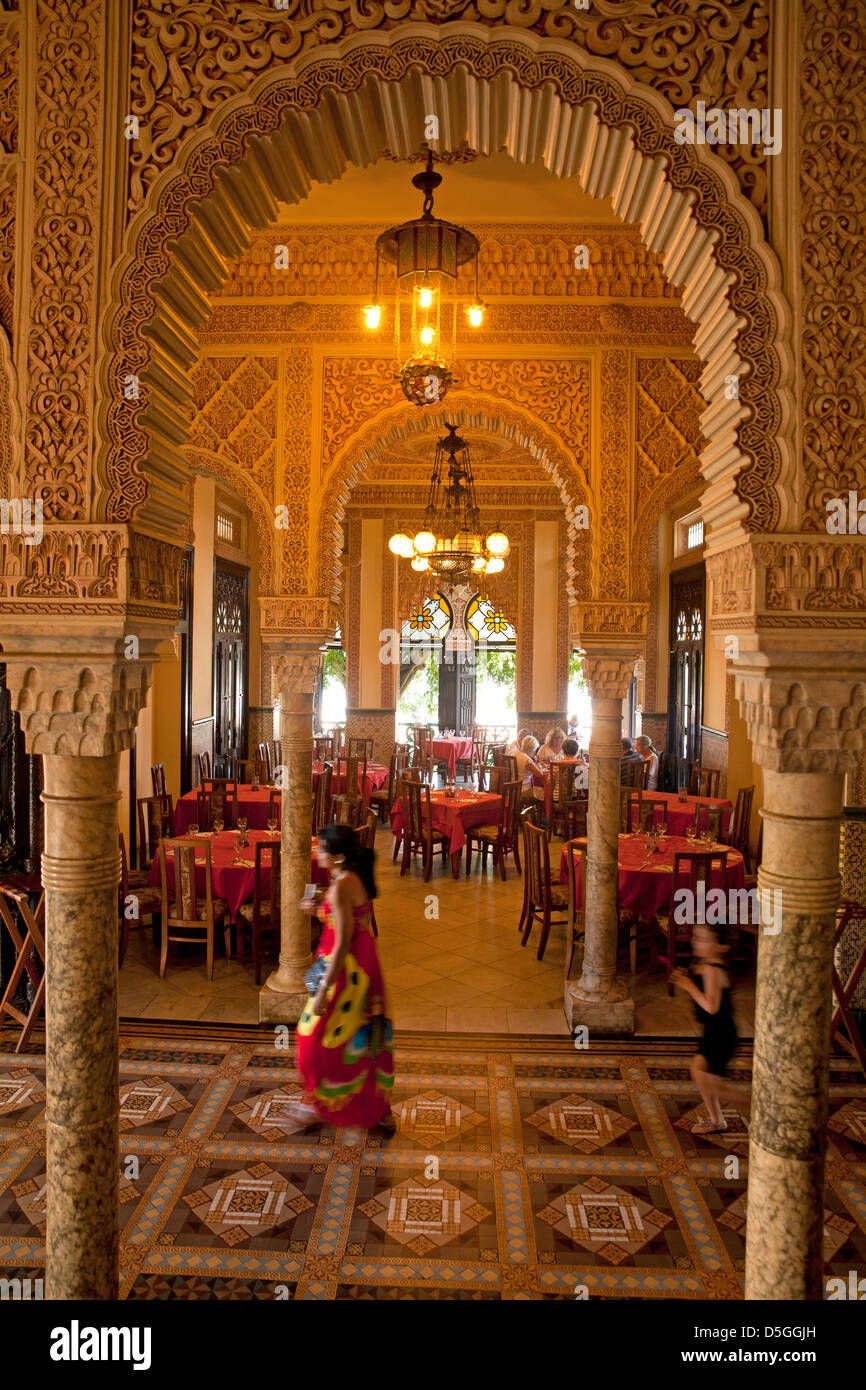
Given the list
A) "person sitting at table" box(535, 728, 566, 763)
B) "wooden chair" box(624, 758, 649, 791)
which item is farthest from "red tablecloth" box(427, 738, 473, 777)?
"wooden chair" box(624, 758, 649, 791)

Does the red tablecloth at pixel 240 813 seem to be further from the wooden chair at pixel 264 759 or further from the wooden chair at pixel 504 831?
the wooden chair at pixel 504 831

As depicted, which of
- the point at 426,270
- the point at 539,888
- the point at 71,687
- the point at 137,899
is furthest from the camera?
the point at 539,888

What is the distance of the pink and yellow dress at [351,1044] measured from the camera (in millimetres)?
2889

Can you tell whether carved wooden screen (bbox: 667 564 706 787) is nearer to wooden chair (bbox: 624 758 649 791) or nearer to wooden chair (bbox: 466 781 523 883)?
wooden chair (bbox: 624 758 649 791)

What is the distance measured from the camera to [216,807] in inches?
303

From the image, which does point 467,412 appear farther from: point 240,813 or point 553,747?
point 553,747

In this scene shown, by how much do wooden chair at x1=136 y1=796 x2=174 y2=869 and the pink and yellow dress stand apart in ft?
13.6

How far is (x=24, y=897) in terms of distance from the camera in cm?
442

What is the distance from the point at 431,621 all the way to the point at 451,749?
8.59 feet

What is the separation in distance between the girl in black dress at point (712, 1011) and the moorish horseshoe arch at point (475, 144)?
1.96 meters

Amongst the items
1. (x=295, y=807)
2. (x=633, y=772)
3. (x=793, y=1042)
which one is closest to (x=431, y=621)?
(x=633, y=772)

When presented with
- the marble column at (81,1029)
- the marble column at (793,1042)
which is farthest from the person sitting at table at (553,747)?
the marble column at (81,1029)
